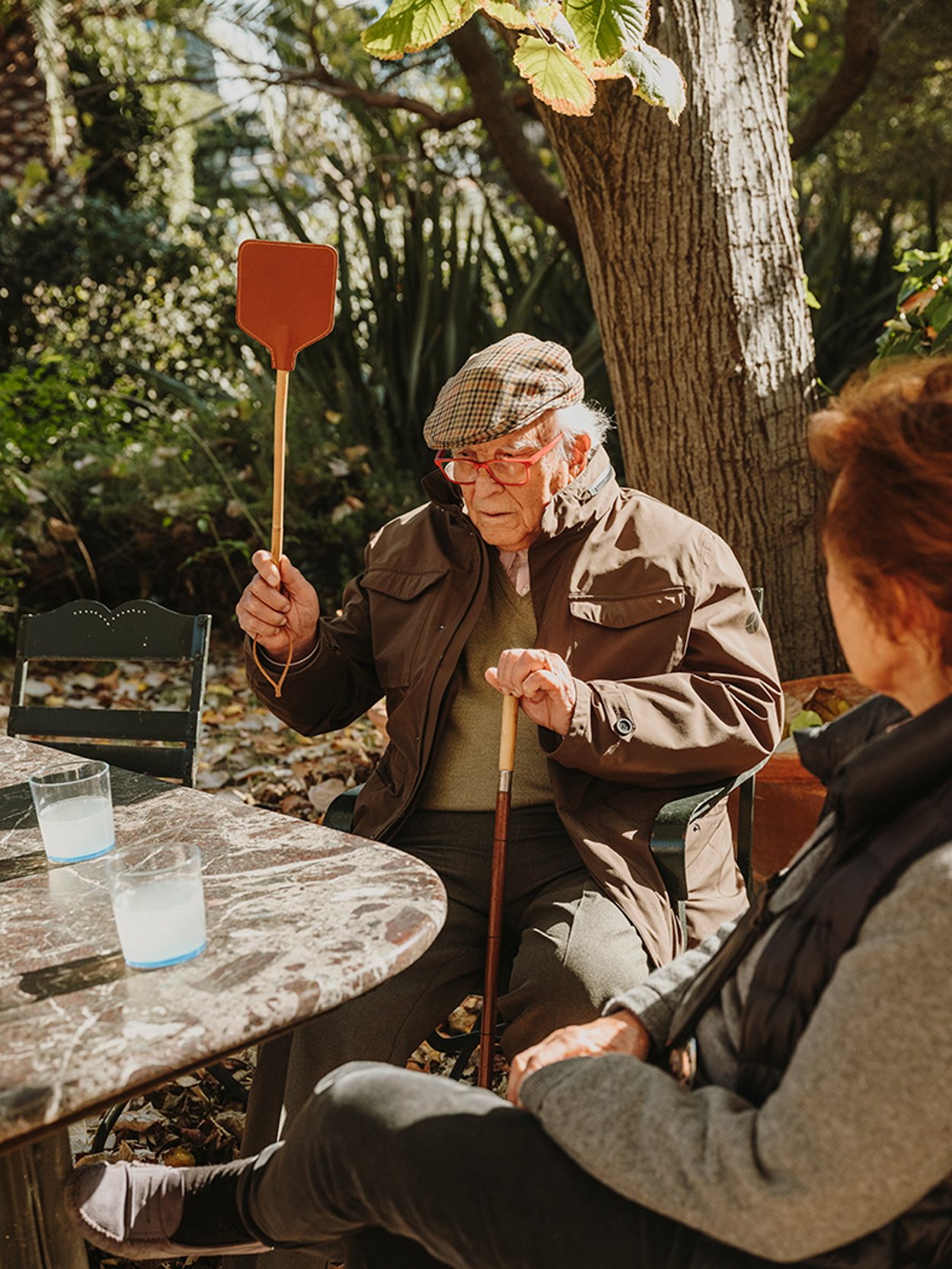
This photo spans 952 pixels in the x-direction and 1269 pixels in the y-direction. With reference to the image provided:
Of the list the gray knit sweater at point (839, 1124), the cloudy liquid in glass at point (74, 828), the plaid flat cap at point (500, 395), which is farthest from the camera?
the plaid flat cap at point (500, 395)

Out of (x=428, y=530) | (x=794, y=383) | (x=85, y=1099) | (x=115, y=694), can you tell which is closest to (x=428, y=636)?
(x=428, y=530)

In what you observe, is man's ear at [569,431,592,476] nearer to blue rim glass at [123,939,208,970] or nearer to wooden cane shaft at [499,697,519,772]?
wooden cane shaft at [499,697,519,772]

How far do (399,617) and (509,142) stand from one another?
11.5ft

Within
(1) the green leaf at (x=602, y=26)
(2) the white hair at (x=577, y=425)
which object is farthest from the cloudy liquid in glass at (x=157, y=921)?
(1) the green leaf at (x=602, y=26)

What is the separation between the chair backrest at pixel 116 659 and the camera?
8.73ft

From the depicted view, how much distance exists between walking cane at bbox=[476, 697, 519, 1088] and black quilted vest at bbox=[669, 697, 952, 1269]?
912mm

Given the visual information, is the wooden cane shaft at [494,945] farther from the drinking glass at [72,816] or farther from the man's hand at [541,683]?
the drinking glass at [72,816]

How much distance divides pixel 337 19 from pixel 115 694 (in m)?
6.64

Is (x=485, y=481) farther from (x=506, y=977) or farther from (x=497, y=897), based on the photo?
(x=506, y=977)

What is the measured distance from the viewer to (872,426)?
128cm

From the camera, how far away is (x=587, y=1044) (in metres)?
1.49

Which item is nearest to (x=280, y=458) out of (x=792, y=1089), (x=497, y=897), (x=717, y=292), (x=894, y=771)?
(x=497, y=897)

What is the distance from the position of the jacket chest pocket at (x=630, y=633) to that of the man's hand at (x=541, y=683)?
9.1 inches

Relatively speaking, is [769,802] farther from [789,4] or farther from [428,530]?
[789,4]
